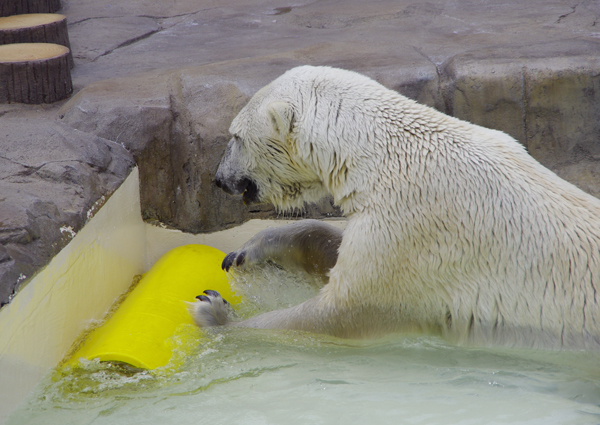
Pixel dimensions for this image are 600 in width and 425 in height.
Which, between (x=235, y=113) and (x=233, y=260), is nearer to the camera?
(x=233, y=260)

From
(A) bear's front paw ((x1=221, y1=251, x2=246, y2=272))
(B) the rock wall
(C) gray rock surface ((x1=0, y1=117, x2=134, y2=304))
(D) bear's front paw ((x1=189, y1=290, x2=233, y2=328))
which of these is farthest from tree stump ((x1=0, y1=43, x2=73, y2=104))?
(D) bear's front paw ((x1=189, y1=290, x2=233, y2=328))

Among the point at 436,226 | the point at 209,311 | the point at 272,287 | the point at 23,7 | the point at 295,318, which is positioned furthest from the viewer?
the point at 23,7

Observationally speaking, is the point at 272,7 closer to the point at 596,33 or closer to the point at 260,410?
the point at 596,33

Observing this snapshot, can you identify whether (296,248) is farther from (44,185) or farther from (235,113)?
(44,185)

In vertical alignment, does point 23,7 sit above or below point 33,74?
above

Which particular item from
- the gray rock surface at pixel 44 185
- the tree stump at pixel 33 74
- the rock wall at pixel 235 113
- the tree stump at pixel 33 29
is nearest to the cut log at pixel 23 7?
the tree stump at pixel 33 29

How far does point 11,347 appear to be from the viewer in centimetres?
225

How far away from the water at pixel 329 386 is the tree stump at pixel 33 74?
2.07m

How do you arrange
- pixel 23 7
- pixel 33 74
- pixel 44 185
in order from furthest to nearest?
pixel 23 7 < pixel 33 74 < pixel 44 185

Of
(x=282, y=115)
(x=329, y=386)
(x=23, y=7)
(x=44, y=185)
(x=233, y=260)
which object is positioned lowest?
(x=329, y=386)

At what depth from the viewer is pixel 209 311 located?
2998 millimetres

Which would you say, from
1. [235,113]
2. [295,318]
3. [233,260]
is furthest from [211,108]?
[295,318]

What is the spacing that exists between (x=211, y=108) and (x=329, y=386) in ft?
6.42

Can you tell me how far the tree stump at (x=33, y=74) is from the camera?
383 centimetres
